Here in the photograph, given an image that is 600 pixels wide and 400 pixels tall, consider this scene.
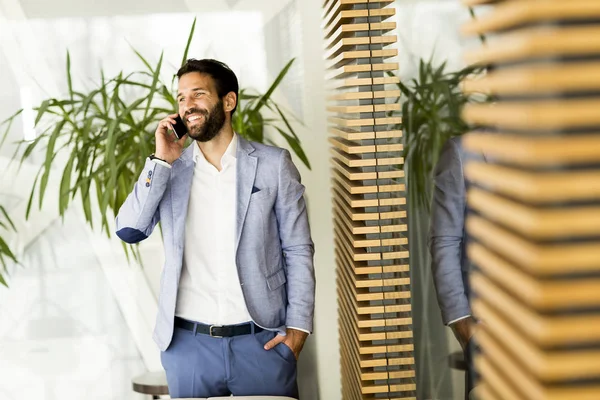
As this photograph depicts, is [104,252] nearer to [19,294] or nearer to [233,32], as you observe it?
[19,294]

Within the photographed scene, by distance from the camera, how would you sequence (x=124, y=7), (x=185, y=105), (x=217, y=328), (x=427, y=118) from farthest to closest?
(x=124, y=7)
(x=185, y=105)
(x=217, y=328)
(x=427, y=118)

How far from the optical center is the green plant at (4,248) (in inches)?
187

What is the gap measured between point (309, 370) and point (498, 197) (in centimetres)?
412

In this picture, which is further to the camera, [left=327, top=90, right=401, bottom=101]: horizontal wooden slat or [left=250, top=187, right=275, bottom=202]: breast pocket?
[left=250, top=187, right=275, bottom=202]: breast pocket

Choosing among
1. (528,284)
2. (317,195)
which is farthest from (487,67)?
(317,195)

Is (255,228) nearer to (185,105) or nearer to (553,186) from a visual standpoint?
(185,105)

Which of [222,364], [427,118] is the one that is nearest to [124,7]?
[222,364]

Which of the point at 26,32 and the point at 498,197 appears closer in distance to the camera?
the point at 498,197

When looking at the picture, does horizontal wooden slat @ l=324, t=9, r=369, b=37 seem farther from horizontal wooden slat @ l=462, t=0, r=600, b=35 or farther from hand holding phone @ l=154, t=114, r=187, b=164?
horizontal wooden slat @ l=462, t=0, r=600, b=35

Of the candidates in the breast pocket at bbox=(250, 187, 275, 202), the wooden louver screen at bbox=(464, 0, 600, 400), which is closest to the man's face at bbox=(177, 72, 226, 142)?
the breast pocket at bbox=(250, 187, 275, 202)

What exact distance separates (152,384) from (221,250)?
1.49m

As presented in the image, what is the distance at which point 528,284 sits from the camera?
0.95 meters

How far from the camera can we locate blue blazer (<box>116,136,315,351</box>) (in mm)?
3223

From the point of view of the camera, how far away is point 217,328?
321cm
